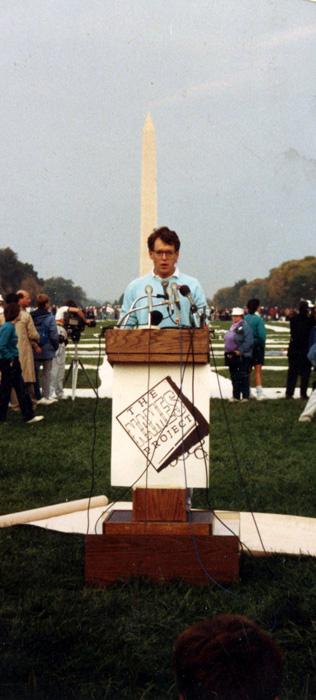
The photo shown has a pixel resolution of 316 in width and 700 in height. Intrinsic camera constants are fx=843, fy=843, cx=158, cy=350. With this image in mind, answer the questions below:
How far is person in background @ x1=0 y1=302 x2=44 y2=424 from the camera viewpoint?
11.1 m

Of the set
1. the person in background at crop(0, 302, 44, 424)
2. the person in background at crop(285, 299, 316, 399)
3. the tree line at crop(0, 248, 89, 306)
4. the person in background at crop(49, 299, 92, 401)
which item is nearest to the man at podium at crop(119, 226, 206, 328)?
the person in background at crop(0, 302, 44, 424)

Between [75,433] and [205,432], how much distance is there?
235 inches

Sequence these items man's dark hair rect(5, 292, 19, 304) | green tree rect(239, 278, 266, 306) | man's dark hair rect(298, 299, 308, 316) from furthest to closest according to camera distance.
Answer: green tree rect(239, 278, 266, 306) < man's dark hair rect(298, 299, 308, 316) < man's dark hair rect(5, 292, 19, 304)

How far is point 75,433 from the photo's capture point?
9992mm

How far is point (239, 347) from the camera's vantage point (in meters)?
13.5

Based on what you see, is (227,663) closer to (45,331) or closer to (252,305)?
(45,331)

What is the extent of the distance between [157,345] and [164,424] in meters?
0.39

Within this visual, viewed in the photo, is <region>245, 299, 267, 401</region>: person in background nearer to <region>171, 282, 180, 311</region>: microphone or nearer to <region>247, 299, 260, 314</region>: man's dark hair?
<region>247, 299, 260, 314</region>: man's dark hair

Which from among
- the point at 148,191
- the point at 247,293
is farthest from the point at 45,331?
the point at 148,191

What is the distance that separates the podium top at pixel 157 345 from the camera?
411 cm

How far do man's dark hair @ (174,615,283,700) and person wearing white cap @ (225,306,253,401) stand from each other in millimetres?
11567

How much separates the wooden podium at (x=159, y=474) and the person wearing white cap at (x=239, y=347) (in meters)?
9.17

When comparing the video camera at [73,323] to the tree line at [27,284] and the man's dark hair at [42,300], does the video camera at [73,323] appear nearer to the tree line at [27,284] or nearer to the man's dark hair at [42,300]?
the tree line at [27,284]

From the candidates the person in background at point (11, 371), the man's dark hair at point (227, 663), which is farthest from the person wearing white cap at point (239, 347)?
the man's dark hair at point (227, 663)
